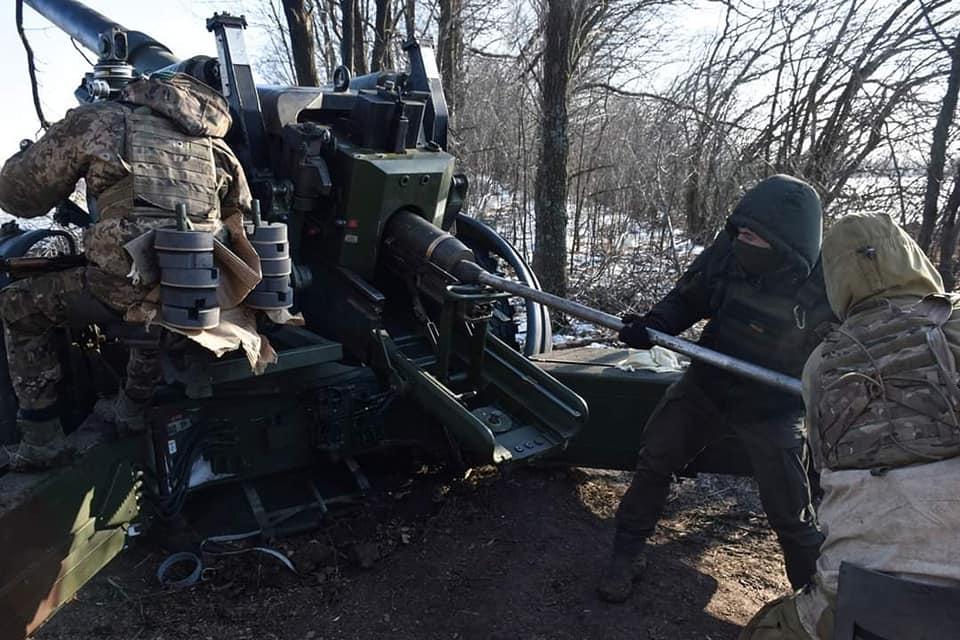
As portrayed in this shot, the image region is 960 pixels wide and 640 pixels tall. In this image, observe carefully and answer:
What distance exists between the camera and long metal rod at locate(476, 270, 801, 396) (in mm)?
2484

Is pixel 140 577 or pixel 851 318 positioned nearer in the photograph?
pixel 851 318

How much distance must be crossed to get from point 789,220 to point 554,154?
191 inches

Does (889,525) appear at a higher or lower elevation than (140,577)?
higher

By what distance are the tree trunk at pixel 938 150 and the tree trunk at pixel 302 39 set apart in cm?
574

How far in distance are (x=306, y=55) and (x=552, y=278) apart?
337cm

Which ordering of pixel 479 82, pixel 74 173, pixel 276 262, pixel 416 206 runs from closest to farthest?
pixel 74 173 → pixel 276 262 → pixel 416 206 → pixel 479 82

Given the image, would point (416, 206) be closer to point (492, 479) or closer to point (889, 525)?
point (492, 479)

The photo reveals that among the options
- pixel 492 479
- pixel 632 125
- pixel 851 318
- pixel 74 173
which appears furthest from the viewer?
pixel 632 125

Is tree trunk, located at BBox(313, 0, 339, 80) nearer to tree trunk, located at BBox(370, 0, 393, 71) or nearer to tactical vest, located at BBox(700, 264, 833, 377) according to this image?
tree trunk, located at BBox(370, 0, 393, 71)

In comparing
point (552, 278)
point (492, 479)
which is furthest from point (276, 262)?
point (552, 278)

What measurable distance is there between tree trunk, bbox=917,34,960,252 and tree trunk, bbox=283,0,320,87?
18.8 feet

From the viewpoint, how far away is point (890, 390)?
1.80 m

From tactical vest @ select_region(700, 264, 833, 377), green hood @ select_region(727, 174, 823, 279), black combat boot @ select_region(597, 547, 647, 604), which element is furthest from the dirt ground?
green hood @ select_region(727, 174, 823, 279)

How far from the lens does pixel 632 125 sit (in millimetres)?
11625
